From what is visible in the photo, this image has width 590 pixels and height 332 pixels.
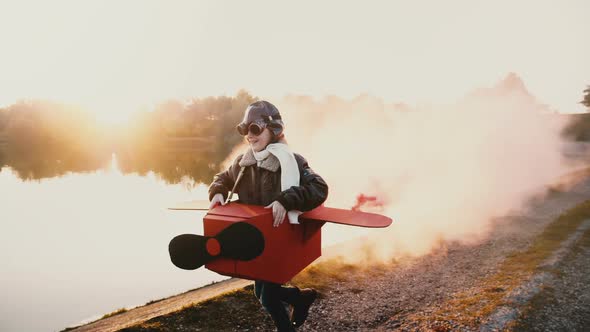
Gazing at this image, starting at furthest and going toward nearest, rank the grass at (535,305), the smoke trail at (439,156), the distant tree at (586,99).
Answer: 1. the distant tree at (586,99)
2. the smoke trail at (439,156)
3. the grass at (535,305)

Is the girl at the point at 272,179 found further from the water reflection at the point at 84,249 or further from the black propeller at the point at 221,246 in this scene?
the water reflection at the point at 84,249

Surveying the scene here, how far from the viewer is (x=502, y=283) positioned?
8203mm

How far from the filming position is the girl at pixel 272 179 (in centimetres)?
304

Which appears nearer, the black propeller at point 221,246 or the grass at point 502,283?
the black propeller at point 221,246

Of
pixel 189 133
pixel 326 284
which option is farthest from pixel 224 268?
pixel 189 133

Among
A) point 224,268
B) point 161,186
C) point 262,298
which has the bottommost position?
point 161,186

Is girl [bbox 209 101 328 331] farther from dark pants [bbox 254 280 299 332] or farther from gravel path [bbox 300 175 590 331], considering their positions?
gravel path [bbox 300 175 590 331]

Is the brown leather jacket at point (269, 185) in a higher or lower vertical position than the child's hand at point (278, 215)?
higher

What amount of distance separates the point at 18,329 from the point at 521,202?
22.6 meters

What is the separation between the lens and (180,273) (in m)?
13.4

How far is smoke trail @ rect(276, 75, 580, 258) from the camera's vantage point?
18625mm

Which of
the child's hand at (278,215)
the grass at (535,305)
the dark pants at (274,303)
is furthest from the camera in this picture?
the grass at (535,305)

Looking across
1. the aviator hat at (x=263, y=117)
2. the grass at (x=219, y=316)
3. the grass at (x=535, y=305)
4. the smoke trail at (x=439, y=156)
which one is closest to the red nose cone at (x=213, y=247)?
the aviator hat at (x=263, y=117)

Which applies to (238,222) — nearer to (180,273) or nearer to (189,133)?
(180,273)
